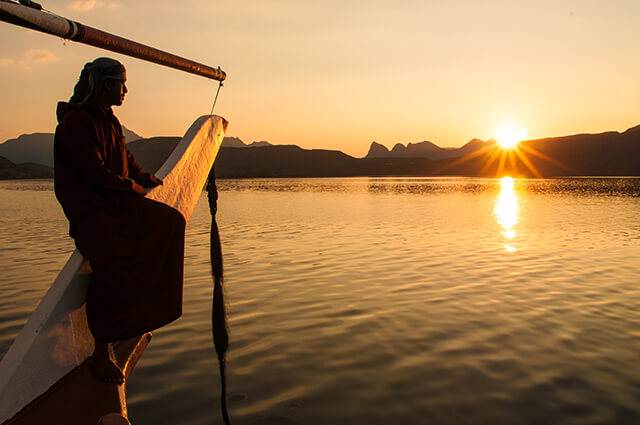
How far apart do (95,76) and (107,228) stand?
964mm

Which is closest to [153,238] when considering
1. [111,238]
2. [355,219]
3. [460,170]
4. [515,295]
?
[111,238]

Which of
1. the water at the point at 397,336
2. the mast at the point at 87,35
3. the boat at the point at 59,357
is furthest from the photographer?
the water at the point at 397,336

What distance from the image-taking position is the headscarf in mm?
2875

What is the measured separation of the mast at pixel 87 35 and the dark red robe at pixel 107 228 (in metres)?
0.50

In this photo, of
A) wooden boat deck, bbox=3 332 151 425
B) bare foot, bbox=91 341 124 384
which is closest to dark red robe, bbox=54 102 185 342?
bare foot, bbox=91 341 124 384

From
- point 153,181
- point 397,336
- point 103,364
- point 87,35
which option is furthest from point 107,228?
point 397,336

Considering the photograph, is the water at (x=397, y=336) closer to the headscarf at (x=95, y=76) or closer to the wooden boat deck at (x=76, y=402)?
the wooden boat deck at (x=76, y=402)

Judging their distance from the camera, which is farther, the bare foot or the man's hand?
the man's hand

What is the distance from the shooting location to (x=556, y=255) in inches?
492

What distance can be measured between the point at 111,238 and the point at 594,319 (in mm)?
6698

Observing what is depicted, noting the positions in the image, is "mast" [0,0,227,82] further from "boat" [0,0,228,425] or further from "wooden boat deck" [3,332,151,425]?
"wooden boat deck" [3,332,151,425]

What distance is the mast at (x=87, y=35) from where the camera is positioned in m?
2.66

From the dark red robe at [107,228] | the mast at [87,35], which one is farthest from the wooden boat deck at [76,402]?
the mast at [87,35]

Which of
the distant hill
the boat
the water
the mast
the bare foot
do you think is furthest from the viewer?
the distant hill
